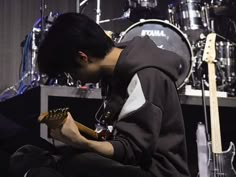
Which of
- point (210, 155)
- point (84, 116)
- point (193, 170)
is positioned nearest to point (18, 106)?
point (84, 116)

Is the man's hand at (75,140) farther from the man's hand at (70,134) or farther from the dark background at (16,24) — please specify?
the dark background at (16,24)

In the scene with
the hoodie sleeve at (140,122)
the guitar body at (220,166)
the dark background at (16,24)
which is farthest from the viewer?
the dark background at (16,24)

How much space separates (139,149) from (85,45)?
0.36m

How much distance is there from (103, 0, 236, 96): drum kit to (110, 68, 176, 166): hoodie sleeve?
3.34ft

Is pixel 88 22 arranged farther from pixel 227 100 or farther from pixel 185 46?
pixel 227 100

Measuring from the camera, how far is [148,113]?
1235 millimetres

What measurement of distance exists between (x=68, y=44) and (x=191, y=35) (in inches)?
58.9

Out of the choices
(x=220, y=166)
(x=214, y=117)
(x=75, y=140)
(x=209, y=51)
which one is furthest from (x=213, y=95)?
(x=75, y=140)

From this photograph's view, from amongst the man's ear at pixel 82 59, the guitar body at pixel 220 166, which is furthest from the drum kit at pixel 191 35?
the man's ear at pixel 82 59

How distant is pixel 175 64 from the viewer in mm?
1401

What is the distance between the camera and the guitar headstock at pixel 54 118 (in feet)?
3.71

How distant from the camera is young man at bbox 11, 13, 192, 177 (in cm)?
118

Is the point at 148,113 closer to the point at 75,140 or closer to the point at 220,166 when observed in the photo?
the point at 75,140

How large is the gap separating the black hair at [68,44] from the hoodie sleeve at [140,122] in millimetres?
174
